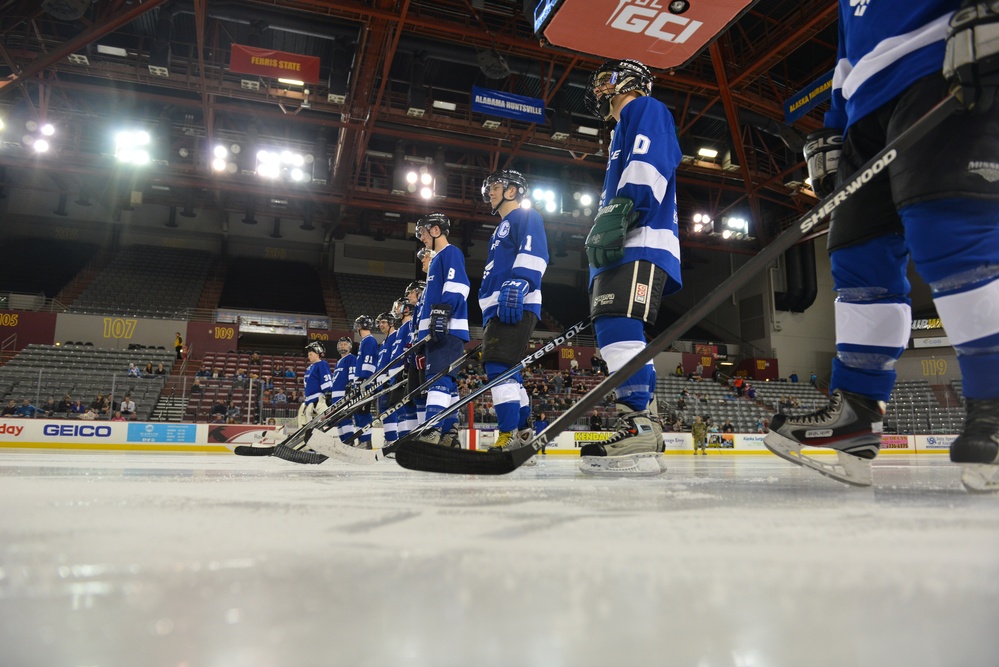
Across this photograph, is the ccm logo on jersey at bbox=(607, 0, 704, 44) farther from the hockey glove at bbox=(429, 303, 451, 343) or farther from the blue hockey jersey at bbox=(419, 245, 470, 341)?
the hockey glove at bbox=(429, 303, 451, 343)

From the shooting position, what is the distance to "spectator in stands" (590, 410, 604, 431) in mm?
11696

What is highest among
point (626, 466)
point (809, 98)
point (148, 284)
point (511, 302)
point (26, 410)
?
point (809, 98)

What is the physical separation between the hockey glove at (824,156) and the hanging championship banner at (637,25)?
5.46 meters

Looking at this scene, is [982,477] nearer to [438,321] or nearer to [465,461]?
[465,461]

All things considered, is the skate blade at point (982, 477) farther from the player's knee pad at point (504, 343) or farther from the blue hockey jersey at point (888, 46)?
the player's knee pad at point (504, 343)

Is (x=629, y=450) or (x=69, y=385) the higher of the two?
(x=69, y=385)

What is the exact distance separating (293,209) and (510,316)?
2120 cm

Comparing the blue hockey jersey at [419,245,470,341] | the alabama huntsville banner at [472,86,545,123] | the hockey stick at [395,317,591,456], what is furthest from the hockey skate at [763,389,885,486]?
the alabama huntsville banner at [472,86,545,123]

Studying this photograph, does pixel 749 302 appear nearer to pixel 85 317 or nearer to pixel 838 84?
pixel 85 317

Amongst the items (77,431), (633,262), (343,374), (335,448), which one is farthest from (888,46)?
(77,431)

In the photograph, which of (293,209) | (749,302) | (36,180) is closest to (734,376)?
(749,302)

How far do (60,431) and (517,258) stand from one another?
29.8 ft

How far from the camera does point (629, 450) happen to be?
258 cm

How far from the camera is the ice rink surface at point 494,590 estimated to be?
0.38 m
